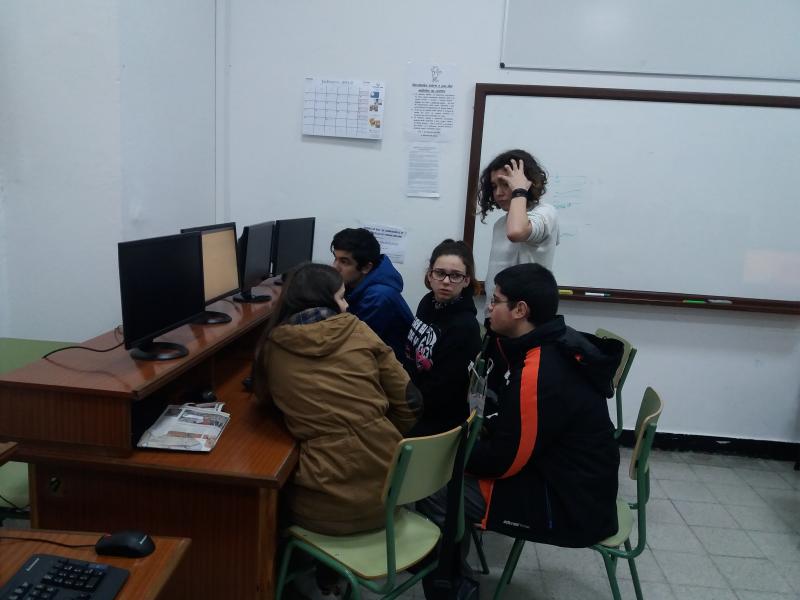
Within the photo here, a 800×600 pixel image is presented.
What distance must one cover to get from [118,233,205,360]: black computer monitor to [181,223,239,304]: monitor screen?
0.45 ft

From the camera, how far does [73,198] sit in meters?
2.27

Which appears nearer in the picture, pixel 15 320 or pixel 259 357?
pixel 259 357

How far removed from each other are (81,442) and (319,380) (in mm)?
593

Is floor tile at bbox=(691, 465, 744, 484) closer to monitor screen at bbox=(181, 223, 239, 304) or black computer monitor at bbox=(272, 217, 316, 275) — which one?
black computer monitor at bbox=(272, 217, 316, 275)

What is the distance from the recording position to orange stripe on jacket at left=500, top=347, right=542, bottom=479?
1.55 metres

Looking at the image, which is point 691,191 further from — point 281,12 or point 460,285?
point 281,12

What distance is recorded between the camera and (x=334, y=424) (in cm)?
151

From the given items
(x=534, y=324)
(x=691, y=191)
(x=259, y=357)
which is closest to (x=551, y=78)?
(x=691, y=191)

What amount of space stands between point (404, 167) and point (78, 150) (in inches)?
60.0

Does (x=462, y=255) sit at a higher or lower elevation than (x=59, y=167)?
lower

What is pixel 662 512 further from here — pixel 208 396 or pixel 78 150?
pixel 78 150

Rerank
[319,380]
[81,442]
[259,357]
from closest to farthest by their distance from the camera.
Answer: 1. [81,442]
2. [319,380]
3. [259,357]

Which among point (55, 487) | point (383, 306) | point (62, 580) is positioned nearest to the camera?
point (62, 580)

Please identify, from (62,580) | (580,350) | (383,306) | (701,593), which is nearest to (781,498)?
Result: (701,593)
